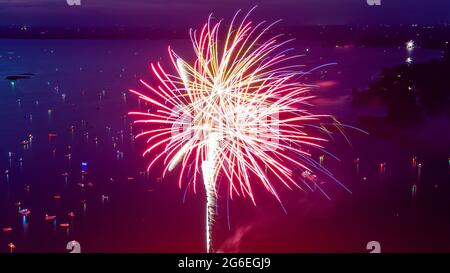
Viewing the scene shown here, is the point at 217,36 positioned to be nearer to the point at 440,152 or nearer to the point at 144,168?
the point at 440,152

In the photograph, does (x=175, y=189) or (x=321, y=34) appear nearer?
(x=321, y=34)

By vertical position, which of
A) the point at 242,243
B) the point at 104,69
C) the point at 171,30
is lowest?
the point at 242,243

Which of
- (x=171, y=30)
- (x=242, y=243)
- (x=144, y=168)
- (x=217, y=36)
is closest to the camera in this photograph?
(x=217, y=36)

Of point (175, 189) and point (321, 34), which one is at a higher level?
point (321, 34)

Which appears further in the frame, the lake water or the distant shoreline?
the lake water

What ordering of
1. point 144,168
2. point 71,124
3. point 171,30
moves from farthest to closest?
point 71,124, point 144,168, point 171,30

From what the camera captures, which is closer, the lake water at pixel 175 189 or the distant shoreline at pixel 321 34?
the distant shoreline at pixel 321 34
